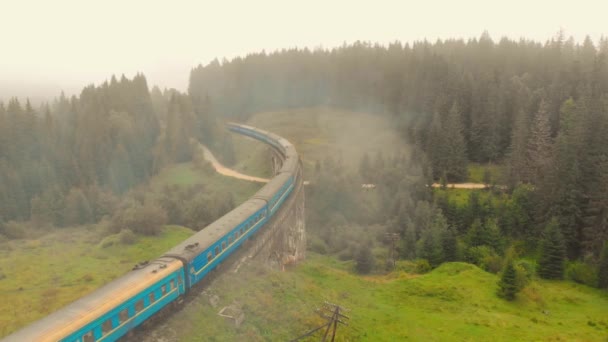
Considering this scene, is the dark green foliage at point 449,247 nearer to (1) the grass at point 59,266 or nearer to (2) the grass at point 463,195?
(2) the grass at point 463,195

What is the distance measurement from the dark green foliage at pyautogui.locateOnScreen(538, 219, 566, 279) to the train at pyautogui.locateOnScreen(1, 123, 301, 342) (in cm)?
3494

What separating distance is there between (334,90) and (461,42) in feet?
142

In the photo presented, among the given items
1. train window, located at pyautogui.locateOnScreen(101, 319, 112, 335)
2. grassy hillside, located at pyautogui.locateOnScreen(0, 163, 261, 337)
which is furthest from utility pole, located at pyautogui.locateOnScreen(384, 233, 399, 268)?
train window, located at pyautogui.locateOnScreen(101, 319, 112, 335)

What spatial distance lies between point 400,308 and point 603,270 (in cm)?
2486

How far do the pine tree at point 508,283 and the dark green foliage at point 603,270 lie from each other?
14.3m

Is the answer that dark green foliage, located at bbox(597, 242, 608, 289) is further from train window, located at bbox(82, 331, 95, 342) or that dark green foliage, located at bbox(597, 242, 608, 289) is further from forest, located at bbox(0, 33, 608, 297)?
train window, located at bbox(82, 331, 95, 342)

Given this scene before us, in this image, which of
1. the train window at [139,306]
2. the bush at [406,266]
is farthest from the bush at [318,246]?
the train window at [139,306]

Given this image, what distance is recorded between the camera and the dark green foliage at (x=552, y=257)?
49.9 metres

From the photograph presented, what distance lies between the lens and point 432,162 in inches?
3172

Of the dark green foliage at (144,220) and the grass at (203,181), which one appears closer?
the dark green foliage at (144,220)

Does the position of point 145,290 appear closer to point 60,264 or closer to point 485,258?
point 60,264

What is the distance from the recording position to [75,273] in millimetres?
39969

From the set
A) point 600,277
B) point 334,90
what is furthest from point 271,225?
point 334,90

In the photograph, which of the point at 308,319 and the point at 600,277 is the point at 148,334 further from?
the point at 600,277
